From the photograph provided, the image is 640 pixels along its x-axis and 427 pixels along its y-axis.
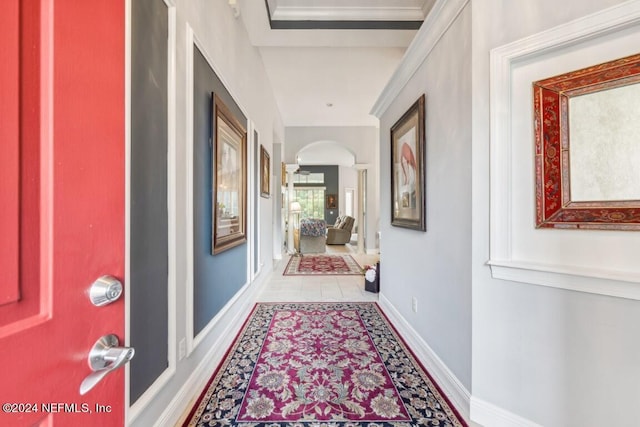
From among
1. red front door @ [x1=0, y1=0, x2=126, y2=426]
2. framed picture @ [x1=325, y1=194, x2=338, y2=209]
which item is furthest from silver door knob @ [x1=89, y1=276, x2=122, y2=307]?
framed picture @ [x1=325, y1=194, x2=338, y2=209]

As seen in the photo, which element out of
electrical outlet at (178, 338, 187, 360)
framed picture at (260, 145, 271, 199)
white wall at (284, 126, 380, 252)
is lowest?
electrical outlet at (178, 338, 187, 360)

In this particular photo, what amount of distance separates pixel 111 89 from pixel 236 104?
2.05 m

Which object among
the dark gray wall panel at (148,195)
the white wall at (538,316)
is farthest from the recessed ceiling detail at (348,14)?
the dark gray wall panel at (148,195)

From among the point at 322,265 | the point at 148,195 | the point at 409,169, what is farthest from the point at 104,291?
the point at 322,265

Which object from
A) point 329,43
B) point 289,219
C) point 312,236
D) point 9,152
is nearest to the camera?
point 9,152

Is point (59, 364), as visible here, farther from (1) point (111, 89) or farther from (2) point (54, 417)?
(1) point (111, 89)

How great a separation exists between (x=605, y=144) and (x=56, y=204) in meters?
1.75

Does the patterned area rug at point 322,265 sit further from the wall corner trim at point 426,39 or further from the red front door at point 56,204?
the red front door at point 56,204

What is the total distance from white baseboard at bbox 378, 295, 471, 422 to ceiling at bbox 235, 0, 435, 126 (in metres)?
2.97

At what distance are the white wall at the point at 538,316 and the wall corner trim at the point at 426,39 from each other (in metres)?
0.23

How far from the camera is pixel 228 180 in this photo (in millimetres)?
2199

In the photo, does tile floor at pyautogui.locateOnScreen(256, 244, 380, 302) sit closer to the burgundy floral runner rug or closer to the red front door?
the burgundy floral runner rug

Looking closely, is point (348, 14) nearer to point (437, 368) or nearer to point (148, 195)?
point (148, 195)

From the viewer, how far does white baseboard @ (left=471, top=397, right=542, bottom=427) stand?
1314 mm
